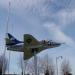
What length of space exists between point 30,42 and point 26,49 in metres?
1.71

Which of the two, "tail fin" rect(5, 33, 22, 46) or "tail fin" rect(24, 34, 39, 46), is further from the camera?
"tail fin" rect(5, 33, 22, 46)

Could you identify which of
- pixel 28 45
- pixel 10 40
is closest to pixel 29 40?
pixel 28 45

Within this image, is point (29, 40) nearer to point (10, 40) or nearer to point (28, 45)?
point (28, 45)

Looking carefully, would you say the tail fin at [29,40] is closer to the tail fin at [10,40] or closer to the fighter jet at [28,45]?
the fighter jet at [28,45]

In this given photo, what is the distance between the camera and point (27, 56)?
52062 mm

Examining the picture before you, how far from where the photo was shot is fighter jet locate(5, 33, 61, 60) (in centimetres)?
5192

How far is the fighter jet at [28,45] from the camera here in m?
51.9

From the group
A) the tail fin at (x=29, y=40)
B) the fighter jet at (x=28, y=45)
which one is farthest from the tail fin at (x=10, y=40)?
the tail fin at (x=29, y=40)

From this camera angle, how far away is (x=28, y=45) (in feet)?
170

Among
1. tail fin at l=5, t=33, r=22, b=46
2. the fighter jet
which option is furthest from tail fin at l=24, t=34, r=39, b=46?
tail fin at l=5, t=33, r=22, b=46

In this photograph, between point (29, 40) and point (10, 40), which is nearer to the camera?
point (29, 40)

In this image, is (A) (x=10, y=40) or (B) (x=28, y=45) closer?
(B) (x=28, y=45)

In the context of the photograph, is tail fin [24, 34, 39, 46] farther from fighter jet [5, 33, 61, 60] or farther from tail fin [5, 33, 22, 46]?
tail fin [5, 33, 22, 46]

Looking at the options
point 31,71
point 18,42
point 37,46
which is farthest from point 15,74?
point 37,46
